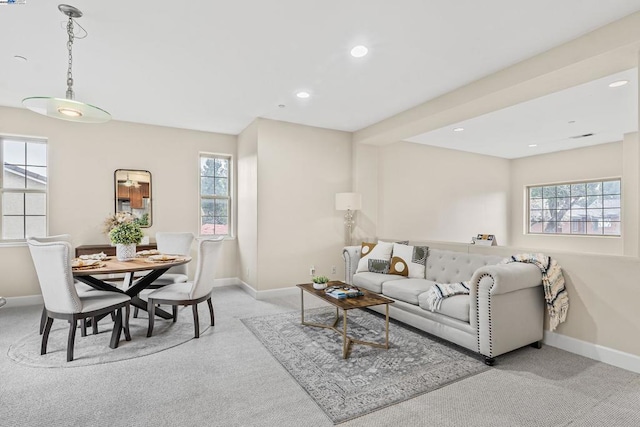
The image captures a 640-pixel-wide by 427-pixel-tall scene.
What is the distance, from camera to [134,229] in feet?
11.5

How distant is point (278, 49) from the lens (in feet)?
9.46

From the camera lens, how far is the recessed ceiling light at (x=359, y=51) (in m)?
2.84

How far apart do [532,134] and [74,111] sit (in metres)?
6.53

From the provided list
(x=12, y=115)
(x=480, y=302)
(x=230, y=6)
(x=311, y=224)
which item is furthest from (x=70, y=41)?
(x=480, y=302)

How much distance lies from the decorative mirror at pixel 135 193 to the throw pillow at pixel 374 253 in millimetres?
3383

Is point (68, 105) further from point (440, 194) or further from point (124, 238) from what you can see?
point (440, 194)

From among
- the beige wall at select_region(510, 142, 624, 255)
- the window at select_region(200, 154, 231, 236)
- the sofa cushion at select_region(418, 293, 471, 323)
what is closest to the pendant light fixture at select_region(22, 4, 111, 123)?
the window at select_region(200, 154, 231, 236)

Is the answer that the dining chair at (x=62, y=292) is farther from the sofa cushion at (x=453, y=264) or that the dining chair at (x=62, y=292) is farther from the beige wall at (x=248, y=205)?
the sofa cushion at (x=453, y=264)

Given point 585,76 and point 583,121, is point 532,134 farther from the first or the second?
point 585,76

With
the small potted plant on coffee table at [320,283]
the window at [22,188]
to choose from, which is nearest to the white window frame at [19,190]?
the window at [22,188]

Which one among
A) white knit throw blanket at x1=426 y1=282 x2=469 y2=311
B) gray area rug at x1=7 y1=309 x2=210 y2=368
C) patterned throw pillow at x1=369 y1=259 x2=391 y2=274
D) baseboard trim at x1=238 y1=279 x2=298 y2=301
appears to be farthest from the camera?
baseboard trim at x1=238 y1=279 x2=298 y2=301

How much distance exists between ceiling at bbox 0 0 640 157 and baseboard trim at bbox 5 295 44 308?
8.57 feet

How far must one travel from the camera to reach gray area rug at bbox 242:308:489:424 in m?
2.20

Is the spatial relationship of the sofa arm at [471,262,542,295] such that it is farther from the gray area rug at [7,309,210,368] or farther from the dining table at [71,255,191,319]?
the dining table at [71,255,191,319]
